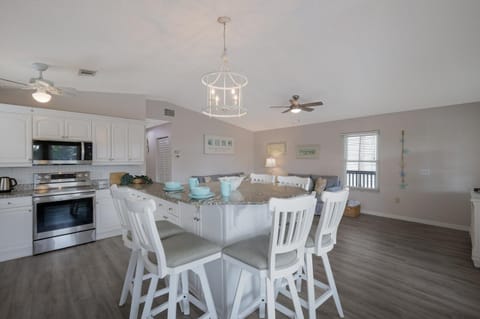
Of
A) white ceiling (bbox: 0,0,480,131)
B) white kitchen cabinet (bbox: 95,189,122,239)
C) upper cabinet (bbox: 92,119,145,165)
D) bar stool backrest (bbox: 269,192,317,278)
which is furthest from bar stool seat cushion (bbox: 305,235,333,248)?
upper cabinet (bbox: 92,119,145,165)

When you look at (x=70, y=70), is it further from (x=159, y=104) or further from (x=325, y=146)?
(x=325, y=146)

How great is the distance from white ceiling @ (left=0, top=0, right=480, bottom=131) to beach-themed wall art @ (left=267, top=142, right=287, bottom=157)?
2847mm

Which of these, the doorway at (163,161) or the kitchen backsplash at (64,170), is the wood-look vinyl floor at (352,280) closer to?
the kitchen backsplash at (64,170)

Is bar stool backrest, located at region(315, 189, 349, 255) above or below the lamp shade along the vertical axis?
below

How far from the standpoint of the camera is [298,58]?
3.37 metres

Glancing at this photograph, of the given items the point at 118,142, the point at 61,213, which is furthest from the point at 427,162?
the point at 61,213

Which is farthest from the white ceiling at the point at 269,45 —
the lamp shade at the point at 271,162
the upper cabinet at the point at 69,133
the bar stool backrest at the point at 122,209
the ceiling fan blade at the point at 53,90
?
the lamp shade at the point at 271,162

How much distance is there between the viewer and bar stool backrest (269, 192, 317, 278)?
1347 mm

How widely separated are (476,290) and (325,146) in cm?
428

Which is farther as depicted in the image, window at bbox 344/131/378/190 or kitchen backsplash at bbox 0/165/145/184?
window at bbox 344/131/378/190

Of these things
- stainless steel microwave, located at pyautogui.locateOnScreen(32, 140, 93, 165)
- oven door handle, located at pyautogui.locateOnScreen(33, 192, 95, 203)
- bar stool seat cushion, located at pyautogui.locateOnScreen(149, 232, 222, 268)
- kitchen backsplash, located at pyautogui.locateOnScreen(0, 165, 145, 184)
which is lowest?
bar stool seat cushion, located at pyautogui.locateOnScreen(149, 232, 222, 268)

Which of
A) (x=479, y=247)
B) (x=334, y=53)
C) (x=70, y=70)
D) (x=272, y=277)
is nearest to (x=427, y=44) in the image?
(x=334, y=53)

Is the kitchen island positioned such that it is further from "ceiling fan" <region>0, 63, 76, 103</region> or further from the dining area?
"ceiling fan" <region>0, 63, 76, 103</region>

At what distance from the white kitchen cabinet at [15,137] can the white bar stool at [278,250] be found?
3570mm
